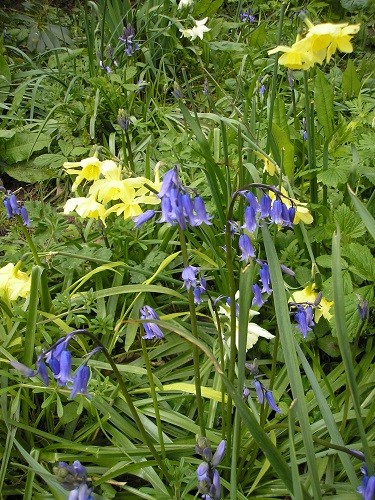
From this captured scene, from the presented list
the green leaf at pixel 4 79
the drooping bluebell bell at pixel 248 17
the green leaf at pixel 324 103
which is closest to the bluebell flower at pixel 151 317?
the green leaf at pixel 324 103

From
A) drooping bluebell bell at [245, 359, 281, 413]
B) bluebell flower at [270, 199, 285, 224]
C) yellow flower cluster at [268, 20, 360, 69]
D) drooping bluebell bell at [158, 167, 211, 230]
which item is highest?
yellow flower cluster at [268, 20, 360, 69]

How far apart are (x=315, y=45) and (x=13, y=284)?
1262 mm

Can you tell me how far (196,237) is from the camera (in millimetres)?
2961

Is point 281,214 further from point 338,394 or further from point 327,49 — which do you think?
point 338,394

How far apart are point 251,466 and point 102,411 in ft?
1.78

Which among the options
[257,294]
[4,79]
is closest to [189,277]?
[257,294]

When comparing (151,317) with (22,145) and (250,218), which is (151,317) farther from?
(22,145)

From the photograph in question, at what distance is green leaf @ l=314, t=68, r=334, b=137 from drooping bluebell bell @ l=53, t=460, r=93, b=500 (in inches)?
81.1

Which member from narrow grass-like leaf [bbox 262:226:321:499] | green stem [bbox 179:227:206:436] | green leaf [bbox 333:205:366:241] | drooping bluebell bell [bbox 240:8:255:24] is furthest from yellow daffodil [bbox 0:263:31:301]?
drooping bluebell bell [bbox 240:8:255:24]

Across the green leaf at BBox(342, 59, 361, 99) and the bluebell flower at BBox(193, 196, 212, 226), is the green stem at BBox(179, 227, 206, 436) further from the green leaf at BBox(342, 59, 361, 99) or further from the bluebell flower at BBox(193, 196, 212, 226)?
the green leaf at BBox(342, 59, 361, 99)

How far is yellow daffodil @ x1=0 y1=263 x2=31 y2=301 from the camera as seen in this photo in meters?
2.12

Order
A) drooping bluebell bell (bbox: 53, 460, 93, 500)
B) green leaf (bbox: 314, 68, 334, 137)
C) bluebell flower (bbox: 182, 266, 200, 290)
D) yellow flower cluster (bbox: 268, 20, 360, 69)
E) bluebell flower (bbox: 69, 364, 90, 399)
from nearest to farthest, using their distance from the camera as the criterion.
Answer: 1. drooping bluebell bell (bbox: 53, 460, 93, 500)
2. bluebell flower (bbox: 69, 364, 90, 399)
3. bluebell flower (bbox: 182, 266, 200, 290)
4. yellow flower cluster (bbox: 268, 20, 360, 69)
5. green leaf (bbox: 314, 68, 334, 137)

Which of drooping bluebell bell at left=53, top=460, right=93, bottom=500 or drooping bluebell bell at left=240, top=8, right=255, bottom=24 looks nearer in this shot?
drooping bluebell bell at left=53, top=460, right=93, bottom=500

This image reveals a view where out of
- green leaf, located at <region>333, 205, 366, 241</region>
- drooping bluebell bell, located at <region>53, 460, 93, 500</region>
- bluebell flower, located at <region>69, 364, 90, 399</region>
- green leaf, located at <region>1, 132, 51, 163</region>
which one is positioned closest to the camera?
drooping bluebell bell, located at <region>53, 460, 93, 500</region>
